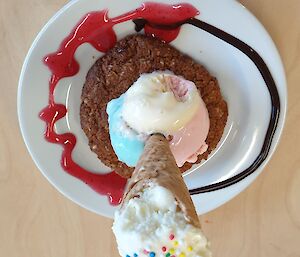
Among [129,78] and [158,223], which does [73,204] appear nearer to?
[129,78]

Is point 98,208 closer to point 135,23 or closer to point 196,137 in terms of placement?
point 196,137

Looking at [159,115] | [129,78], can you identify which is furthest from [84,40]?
[159,115]

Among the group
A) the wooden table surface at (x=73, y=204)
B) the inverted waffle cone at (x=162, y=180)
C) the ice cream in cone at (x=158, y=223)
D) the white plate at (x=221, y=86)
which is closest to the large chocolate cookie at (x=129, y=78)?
the white plate at (x=221, y=86)

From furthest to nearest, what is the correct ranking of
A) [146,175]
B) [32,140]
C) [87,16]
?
[32,140] → [87,16] → [146,175]

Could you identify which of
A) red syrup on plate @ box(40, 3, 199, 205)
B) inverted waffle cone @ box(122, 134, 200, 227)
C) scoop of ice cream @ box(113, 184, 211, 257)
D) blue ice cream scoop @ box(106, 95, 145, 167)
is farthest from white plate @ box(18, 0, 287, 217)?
scoop of ice cream @ box(113, 184, 211, 257)

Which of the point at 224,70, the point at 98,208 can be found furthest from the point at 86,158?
the point at 224,70

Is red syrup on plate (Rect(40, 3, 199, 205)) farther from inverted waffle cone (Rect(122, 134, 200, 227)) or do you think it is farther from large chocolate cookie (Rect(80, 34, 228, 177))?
inverted waffle cone (Rect(122, 134, 200, 227))
